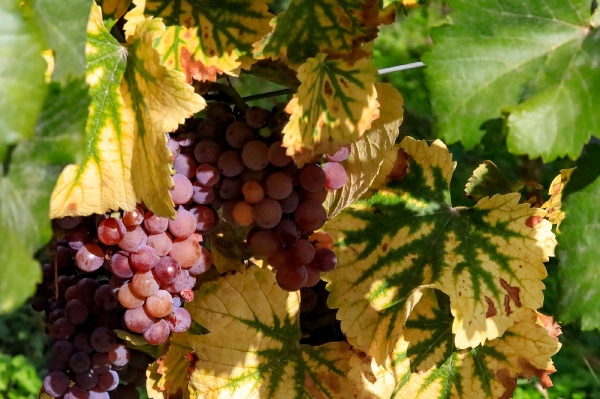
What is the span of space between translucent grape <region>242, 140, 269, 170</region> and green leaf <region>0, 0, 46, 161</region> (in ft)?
0.77

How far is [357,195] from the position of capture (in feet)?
2.15

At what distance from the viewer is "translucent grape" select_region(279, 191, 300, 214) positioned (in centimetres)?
58

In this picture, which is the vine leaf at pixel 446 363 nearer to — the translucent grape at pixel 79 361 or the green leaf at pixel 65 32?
the translucent grape at pixel 79 361

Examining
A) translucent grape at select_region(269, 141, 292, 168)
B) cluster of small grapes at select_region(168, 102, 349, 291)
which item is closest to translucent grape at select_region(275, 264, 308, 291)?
cluster of small grapes at select_region(168, 102, 349, 291)

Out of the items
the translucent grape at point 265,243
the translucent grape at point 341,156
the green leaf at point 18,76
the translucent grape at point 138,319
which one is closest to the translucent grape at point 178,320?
the translucent grape at point 138,319

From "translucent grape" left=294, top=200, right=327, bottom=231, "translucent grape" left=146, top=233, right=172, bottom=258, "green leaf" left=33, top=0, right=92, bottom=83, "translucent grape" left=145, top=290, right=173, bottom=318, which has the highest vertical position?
"green leaf" left=33, top=0, right=92, bottom=83

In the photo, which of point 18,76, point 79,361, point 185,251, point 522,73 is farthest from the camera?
point 79,361

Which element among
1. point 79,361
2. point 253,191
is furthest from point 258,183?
point 79,361

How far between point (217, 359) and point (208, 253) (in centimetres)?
15

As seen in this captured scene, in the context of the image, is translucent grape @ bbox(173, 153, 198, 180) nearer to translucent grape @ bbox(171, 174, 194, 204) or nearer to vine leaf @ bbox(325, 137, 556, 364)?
translucent grape @ bbox(171, 174, 194, 204)

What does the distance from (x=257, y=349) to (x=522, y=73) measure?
1.47 ft

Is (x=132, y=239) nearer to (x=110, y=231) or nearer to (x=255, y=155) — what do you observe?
(x=110, y=231)

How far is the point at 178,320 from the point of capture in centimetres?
64

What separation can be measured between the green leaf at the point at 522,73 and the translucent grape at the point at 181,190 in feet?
0.81
